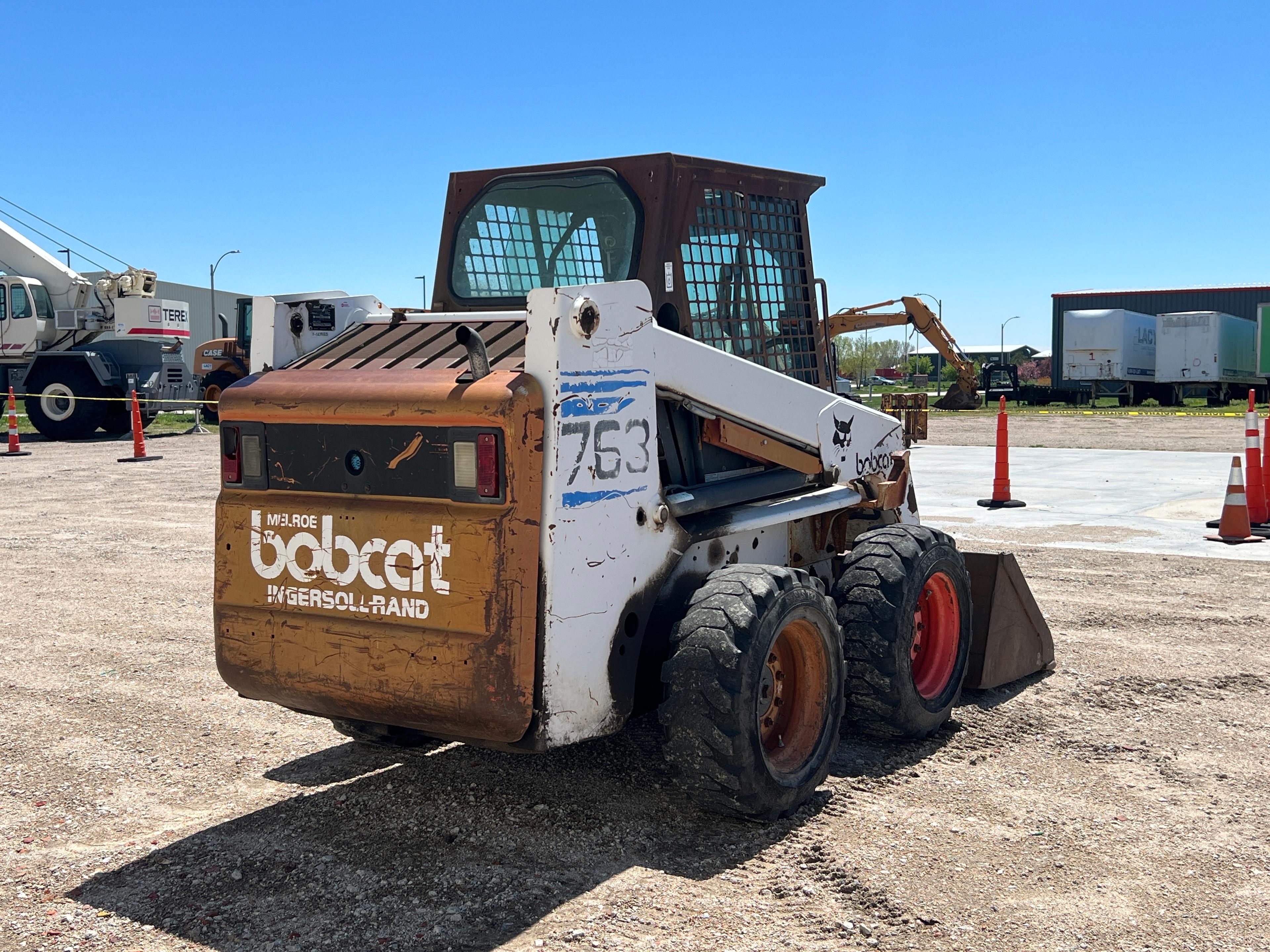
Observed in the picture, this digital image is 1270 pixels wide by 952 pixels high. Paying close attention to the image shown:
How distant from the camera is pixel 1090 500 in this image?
43.4 ft

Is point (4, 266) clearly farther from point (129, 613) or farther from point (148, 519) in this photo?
point (129, 613)

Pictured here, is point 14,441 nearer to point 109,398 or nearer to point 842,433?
point 109,398

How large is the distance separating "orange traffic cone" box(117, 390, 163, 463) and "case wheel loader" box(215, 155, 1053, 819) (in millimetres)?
15457

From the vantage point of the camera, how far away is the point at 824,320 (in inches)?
218

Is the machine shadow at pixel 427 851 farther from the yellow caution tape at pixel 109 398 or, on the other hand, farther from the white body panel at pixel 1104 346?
the white body panel at pixel 1104 346

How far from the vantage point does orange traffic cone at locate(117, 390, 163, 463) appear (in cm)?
1905

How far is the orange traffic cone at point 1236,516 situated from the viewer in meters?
10.1

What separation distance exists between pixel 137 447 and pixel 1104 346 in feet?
110

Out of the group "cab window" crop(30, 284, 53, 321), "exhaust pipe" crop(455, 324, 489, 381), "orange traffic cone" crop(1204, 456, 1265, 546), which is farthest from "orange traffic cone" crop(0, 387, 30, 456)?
"exhaust pipe" crop(455, 324, 489, 381)

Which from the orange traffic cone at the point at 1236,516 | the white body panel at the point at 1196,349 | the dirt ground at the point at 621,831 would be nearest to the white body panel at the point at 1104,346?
the white body panel at the point at 1196,349

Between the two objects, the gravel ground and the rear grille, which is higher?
the rear grille

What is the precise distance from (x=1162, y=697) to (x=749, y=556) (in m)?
2.33

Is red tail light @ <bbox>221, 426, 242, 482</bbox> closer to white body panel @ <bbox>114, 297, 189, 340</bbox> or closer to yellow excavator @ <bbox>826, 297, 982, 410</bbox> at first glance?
yellow excavator @ <bbox>826, 297, 982, 410</bbox>

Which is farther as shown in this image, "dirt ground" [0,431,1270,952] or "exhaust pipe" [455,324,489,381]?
"exhaust pipe" [455,324,489,381]
